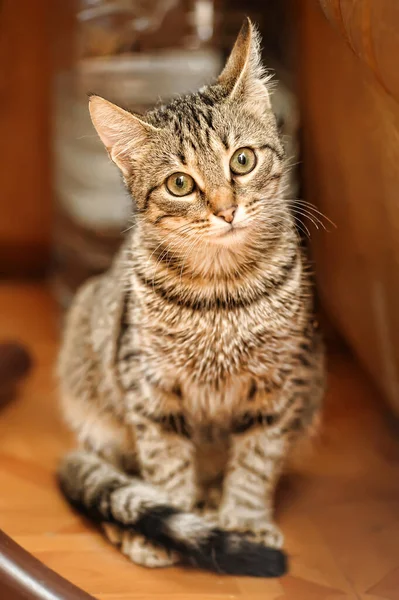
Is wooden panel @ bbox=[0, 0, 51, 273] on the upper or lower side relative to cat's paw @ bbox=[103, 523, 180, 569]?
upper

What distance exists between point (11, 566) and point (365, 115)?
776mm

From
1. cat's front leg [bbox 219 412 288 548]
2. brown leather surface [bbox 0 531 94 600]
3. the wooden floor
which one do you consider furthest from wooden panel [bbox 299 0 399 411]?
brown leather surface [bbox 0 531 94 600]

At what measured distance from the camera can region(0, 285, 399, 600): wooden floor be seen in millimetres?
970

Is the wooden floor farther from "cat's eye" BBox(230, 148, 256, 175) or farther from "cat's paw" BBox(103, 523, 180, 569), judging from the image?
"cat's eye" BBox(230, 148, 256, 175)

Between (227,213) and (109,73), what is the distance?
583 mm

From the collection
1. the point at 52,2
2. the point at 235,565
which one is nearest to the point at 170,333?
the point at 235,565

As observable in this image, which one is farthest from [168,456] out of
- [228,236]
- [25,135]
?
[25,135]

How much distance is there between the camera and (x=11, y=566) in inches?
36.2

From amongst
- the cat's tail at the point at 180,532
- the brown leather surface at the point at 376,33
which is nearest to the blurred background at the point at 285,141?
the brown leather surface at the point at 376,33

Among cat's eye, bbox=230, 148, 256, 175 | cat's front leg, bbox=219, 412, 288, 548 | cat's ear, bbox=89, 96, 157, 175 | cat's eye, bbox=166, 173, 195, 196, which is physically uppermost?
cat's ear, bbox=89, 96, 157, 175

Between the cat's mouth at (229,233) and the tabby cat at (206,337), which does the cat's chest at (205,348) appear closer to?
the tabby cat at (206,337)

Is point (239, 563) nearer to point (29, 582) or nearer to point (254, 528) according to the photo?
point (254, 528)

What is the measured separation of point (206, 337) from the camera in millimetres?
957

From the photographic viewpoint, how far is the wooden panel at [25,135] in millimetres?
1806
